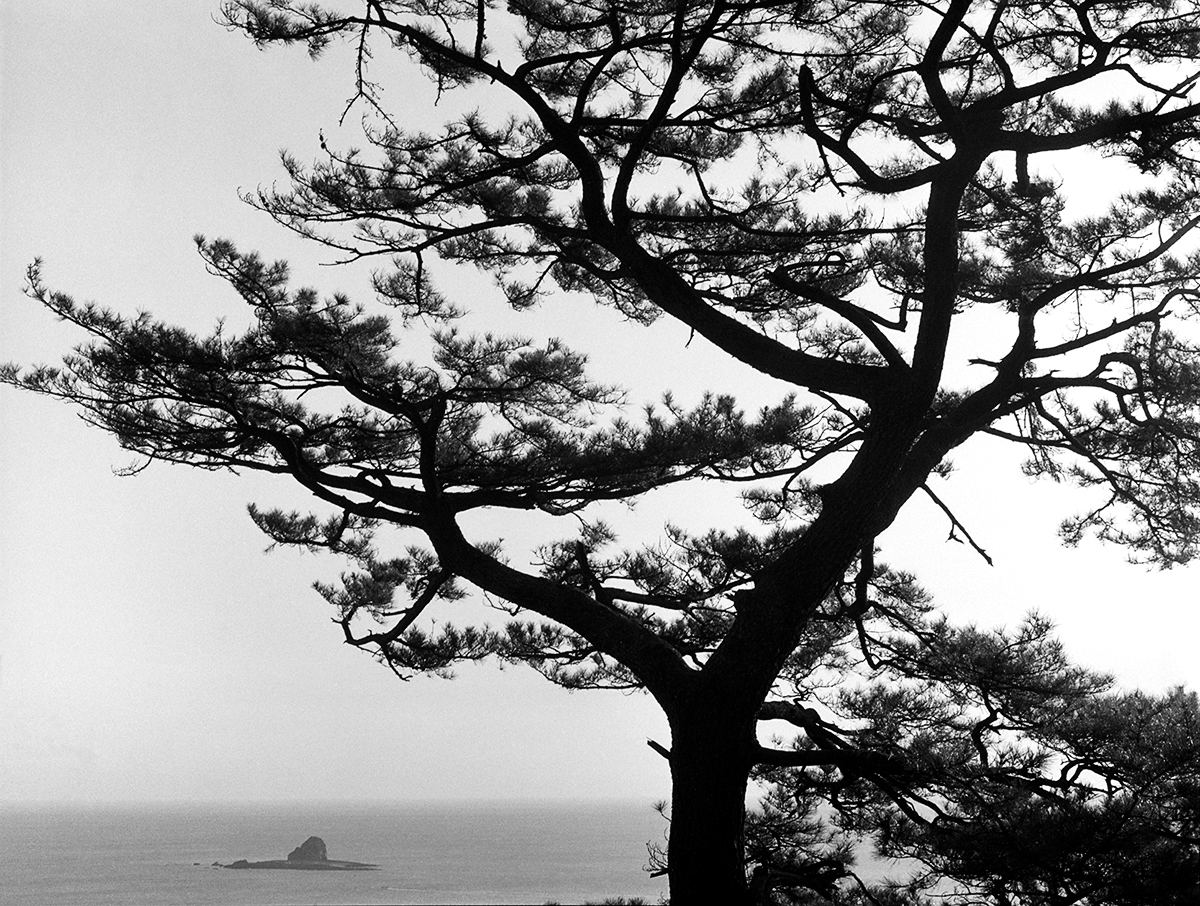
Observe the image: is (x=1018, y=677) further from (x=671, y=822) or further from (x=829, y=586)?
(x=671, y=822)

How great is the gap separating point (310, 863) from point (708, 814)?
129 ft

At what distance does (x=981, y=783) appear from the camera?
2.83 metres

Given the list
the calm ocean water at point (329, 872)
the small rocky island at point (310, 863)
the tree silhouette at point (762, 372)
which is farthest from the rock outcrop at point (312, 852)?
the tree silhouette at point (762, 372)

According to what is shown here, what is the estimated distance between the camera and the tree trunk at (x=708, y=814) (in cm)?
251

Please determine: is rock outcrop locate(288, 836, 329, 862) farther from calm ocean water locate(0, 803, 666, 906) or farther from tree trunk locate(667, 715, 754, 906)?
tree trunk locate(667, 715, 754, 906)

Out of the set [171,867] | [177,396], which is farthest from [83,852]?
[177,396]

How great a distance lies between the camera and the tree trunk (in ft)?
8.22

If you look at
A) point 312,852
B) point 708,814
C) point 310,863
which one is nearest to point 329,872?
point 310,863

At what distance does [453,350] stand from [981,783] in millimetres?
1935

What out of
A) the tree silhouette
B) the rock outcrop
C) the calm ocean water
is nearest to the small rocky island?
the rock outcrop

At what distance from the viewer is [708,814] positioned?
8.36ft

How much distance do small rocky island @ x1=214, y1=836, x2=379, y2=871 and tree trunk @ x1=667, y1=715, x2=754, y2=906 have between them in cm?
3821

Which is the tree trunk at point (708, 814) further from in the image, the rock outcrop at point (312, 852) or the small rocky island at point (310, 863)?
the rock outcrop at point (312, 852)

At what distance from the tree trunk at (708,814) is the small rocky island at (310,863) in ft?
125
